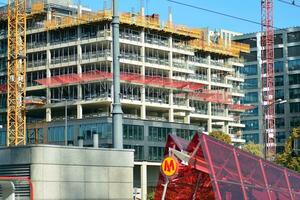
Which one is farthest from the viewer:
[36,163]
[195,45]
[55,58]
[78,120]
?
[195,45]

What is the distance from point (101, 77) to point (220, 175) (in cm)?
7454

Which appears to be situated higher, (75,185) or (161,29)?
(161,29)

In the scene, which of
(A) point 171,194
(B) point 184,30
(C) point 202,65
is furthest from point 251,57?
(A) point 171,194

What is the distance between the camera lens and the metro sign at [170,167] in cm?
2669

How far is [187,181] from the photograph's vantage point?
3028 cm

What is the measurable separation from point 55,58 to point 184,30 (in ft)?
72.2

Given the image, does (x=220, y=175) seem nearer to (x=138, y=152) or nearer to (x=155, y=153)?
(x=138, y=152)

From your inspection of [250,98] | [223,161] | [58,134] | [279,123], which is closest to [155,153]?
[58,134]

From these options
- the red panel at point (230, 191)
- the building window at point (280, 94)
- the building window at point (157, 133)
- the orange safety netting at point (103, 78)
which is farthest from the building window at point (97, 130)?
the building window at point (280, 94)

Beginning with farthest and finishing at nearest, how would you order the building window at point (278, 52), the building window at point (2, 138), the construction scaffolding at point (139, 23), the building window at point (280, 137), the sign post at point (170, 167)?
the building window at point (278, 52) → the building window at point (280, 137) → the building window at point (2, 138) → the construction scaffolding at point (139, 23) → the sign post at point (170, 167)

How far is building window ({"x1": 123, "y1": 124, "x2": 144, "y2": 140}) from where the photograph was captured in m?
Result: 101

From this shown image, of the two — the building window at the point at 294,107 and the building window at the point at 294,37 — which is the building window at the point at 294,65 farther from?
the building window at the point at 294,107

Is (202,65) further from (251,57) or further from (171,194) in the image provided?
(171,194)

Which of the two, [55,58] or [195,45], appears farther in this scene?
[195,45]
